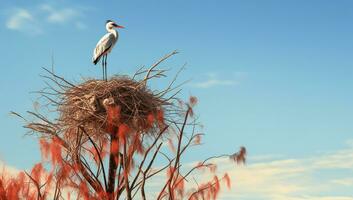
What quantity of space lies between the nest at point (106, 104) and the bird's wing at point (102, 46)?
2.20m

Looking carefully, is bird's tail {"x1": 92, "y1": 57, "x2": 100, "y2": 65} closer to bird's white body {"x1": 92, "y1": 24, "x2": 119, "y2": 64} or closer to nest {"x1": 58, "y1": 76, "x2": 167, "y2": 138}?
bird's white body {"x1": 92, "y1": 24, "x2": 119, "y2": 64}

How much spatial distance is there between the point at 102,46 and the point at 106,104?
288 centimetres

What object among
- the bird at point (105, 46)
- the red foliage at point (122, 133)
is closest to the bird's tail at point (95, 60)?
the bird at point (105, 46)

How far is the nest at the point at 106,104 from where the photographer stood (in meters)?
8.59

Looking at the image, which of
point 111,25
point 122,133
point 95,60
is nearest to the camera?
point 122,133

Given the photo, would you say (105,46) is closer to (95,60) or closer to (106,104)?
(95,60)

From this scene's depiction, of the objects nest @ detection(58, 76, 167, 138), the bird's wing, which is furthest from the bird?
nest @ detection(58, 76, 167, 138)

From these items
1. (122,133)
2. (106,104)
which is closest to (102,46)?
(106,104)

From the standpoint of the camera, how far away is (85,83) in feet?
29.6

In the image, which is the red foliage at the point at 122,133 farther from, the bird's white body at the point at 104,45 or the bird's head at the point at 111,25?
the bird's head at the point at 111,25

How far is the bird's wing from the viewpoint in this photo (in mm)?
11086

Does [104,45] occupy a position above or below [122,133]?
above

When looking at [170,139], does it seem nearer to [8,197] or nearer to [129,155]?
[129,155]

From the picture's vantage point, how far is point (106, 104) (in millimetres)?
8516
